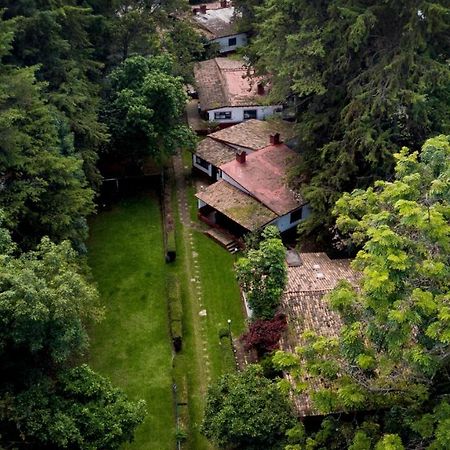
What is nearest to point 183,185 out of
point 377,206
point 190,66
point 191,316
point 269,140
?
point 269,140

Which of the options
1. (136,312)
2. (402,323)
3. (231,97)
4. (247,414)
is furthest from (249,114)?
(402,323)

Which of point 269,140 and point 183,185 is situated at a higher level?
point 269,140

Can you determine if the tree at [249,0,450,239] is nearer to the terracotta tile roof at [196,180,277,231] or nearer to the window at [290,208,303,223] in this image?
the window at [290,208,303,223]

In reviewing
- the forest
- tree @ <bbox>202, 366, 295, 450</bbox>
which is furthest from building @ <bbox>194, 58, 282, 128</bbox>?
tree @ <bbox>202, 366, 295, 450</bbox>

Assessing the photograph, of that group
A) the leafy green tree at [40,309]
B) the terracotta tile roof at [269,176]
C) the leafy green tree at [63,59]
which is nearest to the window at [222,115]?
the terracotta tile roof at [269,176]

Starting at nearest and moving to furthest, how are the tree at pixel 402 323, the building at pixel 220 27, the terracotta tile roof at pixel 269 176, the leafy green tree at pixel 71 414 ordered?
1. the tree at pixel 402 323
2. the leafy green tree at pixel 71 414
3. the terracotta tile roof at pixel 269 176
4. the building at pixel 220 27

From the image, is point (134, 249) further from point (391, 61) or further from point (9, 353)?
point (391, 61)

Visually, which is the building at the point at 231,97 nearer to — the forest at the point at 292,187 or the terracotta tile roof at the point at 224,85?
the terracotta tile roof at the point at 224,85
